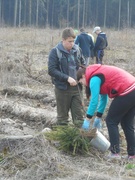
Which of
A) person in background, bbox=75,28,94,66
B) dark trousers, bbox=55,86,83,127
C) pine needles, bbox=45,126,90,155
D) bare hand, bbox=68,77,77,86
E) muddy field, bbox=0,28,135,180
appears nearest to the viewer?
muddy field, bbox=0,28,135,180

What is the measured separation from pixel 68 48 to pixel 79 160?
4.95 ft

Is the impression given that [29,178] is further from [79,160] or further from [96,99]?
[96,99]

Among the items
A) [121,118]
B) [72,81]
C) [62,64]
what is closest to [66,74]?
[62,64]

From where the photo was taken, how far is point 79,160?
4691 mm

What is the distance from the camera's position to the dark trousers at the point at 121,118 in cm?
464

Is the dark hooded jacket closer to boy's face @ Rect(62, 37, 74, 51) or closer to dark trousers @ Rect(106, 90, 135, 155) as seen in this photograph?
boy's face @ Rect(62, 37, 74, 51)

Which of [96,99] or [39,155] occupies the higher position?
[96,99]

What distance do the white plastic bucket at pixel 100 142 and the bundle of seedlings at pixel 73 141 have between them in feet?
0.24

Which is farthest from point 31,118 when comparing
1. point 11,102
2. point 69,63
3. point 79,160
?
point 79,160

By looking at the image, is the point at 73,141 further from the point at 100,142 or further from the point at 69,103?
the point at 69,103

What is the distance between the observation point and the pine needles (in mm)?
4814

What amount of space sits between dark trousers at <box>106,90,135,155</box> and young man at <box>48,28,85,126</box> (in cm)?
53

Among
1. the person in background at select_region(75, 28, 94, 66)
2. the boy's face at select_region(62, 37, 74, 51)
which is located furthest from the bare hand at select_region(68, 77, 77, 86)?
the person in background at select_region(75, 28, 94, 66)

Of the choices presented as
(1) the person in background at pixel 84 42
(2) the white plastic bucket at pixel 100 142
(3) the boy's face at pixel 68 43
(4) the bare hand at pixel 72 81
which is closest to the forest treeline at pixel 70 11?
(1) the person in background at pixel 84 42
